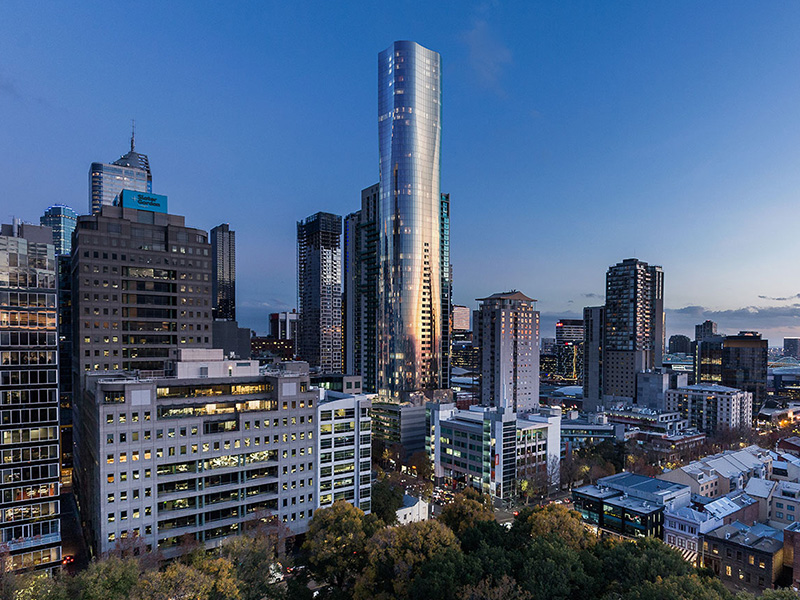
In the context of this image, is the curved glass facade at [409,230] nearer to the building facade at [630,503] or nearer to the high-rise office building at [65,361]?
the building facade at [630,503]

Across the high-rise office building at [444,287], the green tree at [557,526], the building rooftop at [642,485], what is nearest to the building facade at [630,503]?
the building rooftop at [642,485]

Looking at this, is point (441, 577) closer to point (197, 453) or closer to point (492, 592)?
point (492, 592)

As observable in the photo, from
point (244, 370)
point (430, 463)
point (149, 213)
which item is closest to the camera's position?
point (244, 370)

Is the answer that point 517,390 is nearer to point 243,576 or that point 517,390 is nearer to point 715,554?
point 715,554

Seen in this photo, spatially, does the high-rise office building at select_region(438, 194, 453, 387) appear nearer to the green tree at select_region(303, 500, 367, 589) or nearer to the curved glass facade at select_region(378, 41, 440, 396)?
the curved glass facade at select_region(378, 41, 440, 396)

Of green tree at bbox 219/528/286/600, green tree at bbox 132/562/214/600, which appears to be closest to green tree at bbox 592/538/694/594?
green tree at bbox 219/528/286/600

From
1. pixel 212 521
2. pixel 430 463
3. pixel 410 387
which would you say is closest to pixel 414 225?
pixel 410 387

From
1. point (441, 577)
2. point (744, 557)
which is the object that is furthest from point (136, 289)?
point (744, 557)
